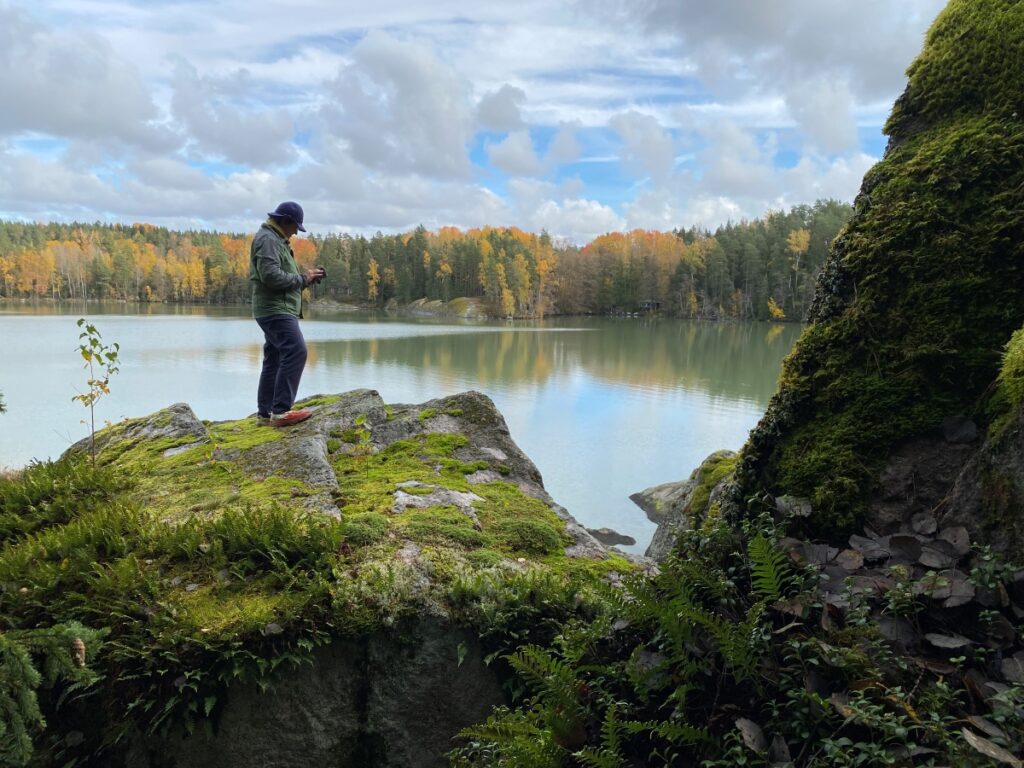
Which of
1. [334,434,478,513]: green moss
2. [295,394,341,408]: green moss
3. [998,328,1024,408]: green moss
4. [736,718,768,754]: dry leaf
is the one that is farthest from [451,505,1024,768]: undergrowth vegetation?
[295,394,341,408]: green moss

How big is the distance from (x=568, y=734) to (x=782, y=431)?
174 cm

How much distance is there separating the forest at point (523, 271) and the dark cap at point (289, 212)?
290 ft

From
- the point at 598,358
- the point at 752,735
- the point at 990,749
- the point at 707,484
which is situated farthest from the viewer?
the point at 598,358

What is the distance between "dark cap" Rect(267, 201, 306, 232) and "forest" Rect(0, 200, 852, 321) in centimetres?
8849

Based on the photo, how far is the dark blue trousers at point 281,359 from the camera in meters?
6.95

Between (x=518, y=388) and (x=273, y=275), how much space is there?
71.5 feet

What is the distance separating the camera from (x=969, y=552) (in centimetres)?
205

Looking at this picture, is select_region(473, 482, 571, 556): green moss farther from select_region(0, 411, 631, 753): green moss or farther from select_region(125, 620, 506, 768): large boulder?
select_region(125, 620, 506, 768): large boulder

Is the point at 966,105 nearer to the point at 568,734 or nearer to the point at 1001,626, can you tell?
the point at 1001,626

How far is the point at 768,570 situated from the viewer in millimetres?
2146

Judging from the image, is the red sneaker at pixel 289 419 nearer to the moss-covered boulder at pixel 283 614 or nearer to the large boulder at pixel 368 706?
the moss-covered boulder at pixel 283 614

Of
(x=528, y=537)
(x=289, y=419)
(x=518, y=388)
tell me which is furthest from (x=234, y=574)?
(x=518, y=388)

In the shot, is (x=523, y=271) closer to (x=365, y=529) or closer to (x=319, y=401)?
(x=319, y=401)

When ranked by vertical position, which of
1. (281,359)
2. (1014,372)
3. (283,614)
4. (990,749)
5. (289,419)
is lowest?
(283,614)
